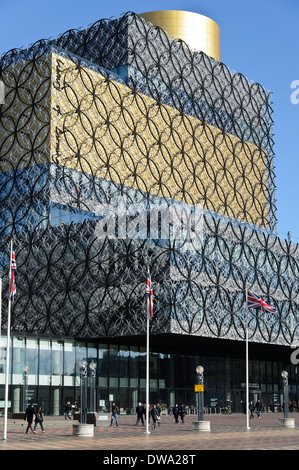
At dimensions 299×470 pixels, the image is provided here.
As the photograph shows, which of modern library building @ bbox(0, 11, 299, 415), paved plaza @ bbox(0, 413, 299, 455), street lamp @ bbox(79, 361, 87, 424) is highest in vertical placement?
modern library building @ bbox(0, 11, 299, 415)

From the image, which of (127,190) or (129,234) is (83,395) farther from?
(127,190)

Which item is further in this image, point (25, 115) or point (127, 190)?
point (127, 190)

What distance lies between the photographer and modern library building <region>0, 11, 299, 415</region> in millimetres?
76125

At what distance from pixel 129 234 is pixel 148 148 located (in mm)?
23207

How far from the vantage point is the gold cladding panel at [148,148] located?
289 feet

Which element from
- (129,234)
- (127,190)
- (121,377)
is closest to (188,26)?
(127,190)

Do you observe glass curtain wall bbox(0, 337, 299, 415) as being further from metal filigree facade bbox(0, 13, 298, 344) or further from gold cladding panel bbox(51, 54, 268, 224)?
gold cladding panel bbox(51, 54, 268, 224)

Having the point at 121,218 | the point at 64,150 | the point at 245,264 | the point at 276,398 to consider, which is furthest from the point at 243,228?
the point at 276,398

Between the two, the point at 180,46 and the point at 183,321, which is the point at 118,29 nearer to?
the point at 180,46

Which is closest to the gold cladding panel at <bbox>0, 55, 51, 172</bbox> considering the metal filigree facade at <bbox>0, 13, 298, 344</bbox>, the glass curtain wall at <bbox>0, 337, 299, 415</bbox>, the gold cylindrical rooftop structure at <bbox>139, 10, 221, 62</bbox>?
the metal filigree facade at <bbox>0, 13, 298, 344</bbox>

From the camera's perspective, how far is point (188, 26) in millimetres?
120562

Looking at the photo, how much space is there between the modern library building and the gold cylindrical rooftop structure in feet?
34.1

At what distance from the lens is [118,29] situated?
323 feet

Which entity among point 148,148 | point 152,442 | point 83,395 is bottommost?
point 152,442
